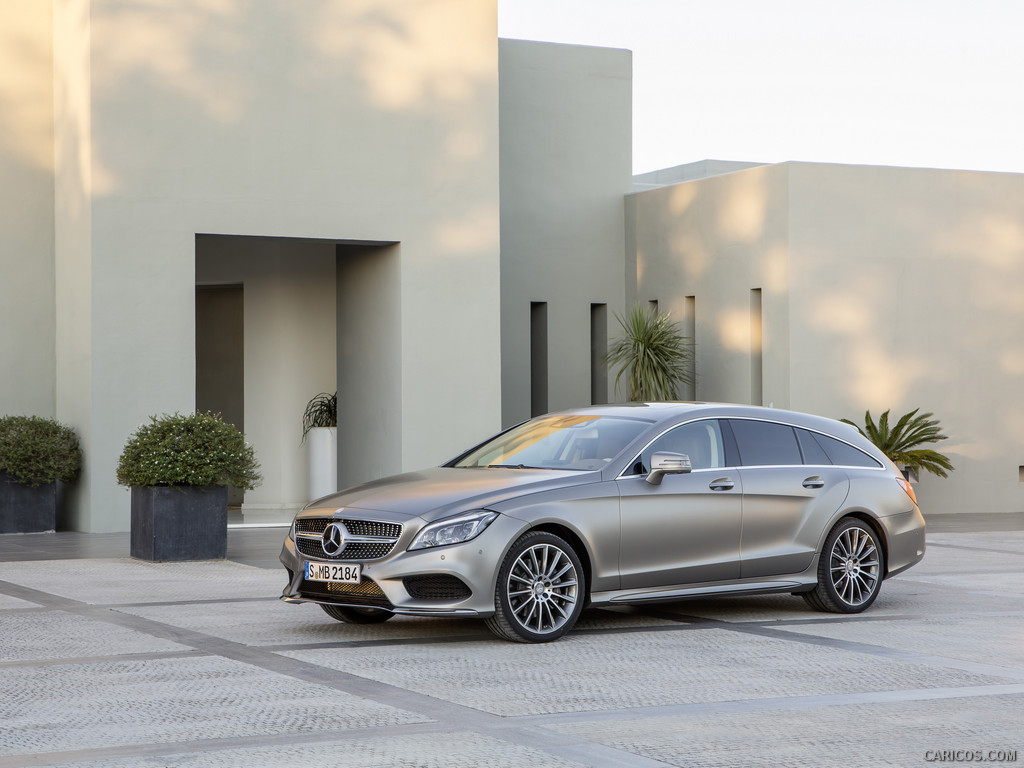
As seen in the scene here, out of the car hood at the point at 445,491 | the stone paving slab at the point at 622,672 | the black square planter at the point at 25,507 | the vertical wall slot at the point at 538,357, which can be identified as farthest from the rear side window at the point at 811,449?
the vertical wall slot at the point at 538,357

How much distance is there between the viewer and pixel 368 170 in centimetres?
1770

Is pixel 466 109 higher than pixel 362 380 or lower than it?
higher

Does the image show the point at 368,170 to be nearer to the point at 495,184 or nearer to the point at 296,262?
the point at 495,184

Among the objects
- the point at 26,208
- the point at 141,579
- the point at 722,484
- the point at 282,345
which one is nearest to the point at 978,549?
the point at 722,484

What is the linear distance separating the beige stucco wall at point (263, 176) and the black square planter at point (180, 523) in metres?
3.20

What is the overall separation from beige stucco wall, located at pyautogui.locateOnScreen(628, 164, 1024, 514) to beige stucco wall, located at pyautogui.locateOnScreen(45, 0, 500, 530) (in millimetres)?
3849

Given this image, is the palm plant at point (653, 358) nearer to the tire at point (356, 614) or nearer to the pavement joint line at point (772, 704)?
the tire at point (356, 614)

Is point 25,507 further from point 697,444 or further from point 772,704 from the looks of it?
point 772,704

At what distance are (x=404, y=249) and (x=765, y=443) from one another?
9.04 m

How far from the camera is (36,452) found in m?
16.1

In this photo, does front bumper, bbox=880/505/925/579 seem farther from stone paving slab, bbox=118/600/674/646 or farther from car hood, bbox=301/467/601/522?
car hood, bbox=301/467/601/522

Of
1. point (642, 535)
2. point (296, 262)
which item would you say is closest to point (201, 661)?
point (642, 535)

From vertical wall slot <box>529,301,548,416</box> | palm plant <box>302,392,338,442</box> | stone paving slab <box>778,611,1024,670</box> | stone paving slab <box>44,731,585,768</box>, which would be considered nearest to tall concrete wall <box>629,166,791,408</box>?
vertical wall slot <box>529,301,548,416</box>

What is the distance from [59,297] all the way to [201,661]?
444 inches
